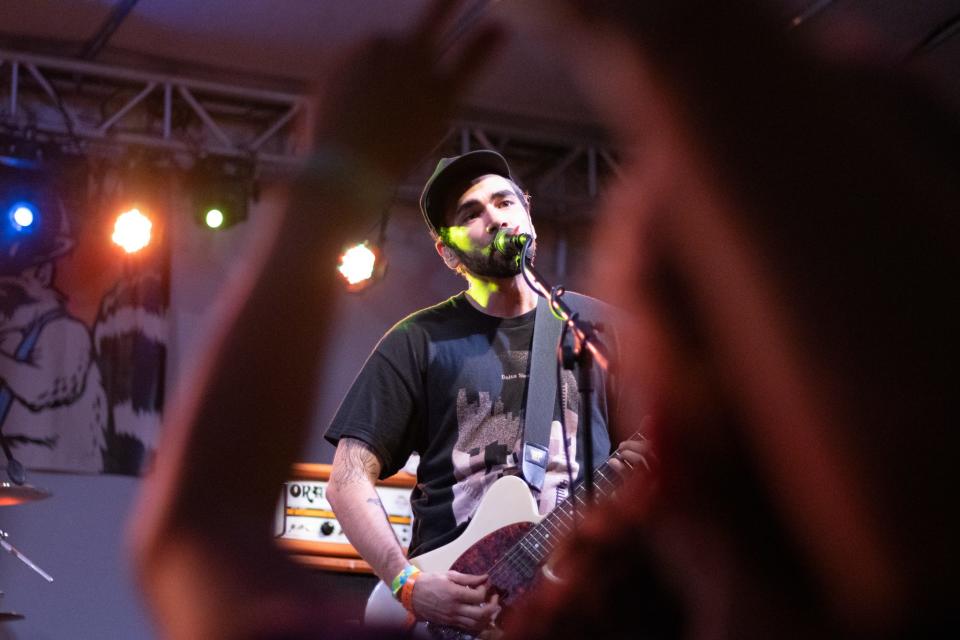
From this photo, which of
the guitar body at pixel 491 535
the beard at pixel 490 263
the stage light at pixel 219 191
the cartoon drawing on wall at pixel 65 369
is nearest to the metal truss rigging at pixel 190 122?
the stage light at pixel 219 191

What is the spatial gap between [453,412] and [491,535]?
40 centimetres

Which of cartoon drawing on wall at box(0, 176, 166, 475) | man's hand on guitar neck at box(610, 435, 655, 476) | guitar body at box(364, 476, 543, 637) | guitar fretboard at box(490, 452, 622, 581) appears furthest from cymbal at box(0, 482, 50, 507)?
man's hand on guitar neck at box(610, 435, 655, 476)

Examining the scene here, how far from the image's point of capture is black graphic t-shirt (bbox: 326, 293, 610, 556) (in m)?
3.05

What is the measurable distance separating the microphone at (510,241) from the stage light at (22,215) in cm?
458

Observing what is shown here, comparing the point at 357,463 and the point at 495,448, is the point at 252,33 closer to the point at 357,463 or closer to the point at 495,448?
the point at 357,463

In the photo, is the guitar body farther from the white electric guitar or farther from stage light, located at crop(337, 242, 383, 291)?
stage light, located at crop(337, 242, 383, 291)

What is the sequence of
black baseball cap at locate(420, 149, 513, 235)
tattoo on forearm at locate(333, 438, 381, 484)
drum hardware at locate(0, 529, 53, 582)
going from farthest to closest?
drum hardware at locate(0, 529, 53, 582) < black baseball cap at locate(420, 149, 513, 235) < tattoo on forearm at locate(333, 438, 381, 484)

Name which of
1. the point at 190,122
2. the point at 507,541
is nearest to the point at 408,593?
the point at 507,541

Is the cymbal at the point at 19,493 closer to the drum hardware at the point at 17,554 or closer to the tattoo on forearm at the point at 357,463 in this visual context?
the drum hardware at the point at 17,554

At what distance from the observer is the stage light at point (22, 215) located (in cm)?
679

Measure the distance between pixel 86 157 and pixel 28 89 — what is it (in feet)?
2.63

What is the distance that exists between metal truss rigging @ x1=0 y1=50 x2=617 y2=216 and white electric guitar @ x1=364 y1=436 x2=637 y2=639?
4.17 m

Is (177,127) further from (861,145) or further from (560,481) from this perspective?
(861,145)

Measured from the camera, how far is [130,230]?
723 centimetres
